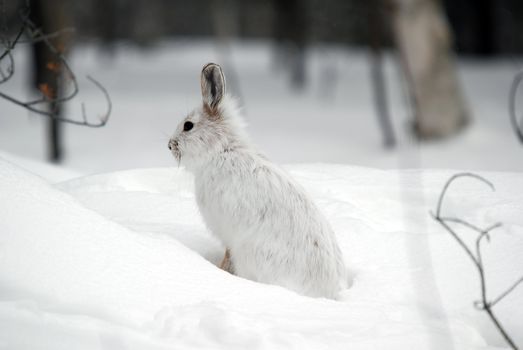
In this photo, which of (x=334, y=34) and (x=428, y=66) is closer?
(x=428, y=66)

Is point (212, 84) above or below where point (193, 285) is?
above

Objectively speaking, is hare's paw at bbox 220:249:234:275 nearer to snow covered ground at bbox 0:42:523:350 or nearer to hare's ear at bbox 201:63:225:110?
snow covered ground at bbox 0:42:523:350

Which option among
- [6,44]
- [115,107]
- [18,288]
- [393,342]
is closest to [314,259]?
[393,342]

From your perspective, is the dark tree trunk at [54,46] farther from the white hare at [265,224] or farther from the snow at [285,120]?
the white hare at [265,224]

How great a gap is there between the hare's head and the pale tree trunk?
5.64m

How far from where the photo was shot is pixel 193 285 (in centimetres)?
234

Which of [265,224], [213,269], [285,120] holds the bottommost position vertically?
[285,120]

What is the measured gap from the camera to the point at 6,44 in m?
3.66

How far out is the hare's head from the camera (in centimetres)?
305

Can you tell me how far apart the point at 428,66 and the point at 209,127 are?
5.98 metres

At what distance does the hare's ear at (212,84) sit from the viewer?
3029 millimetres

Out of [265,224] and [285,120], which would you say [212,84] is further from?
[285,120]

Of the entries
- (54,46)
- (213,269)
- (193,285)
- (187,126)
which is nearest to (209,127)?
(187,126)

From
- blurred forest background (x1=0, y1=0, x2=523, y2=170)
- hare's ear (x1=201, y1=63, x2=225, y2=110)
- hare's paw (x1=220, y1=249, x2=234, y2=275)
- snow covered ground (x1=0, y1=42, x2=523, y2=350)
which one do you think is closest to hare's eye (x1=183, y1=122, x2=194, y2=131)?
hare's ear (x1=201, y1=63, x2=225, y2=110)
